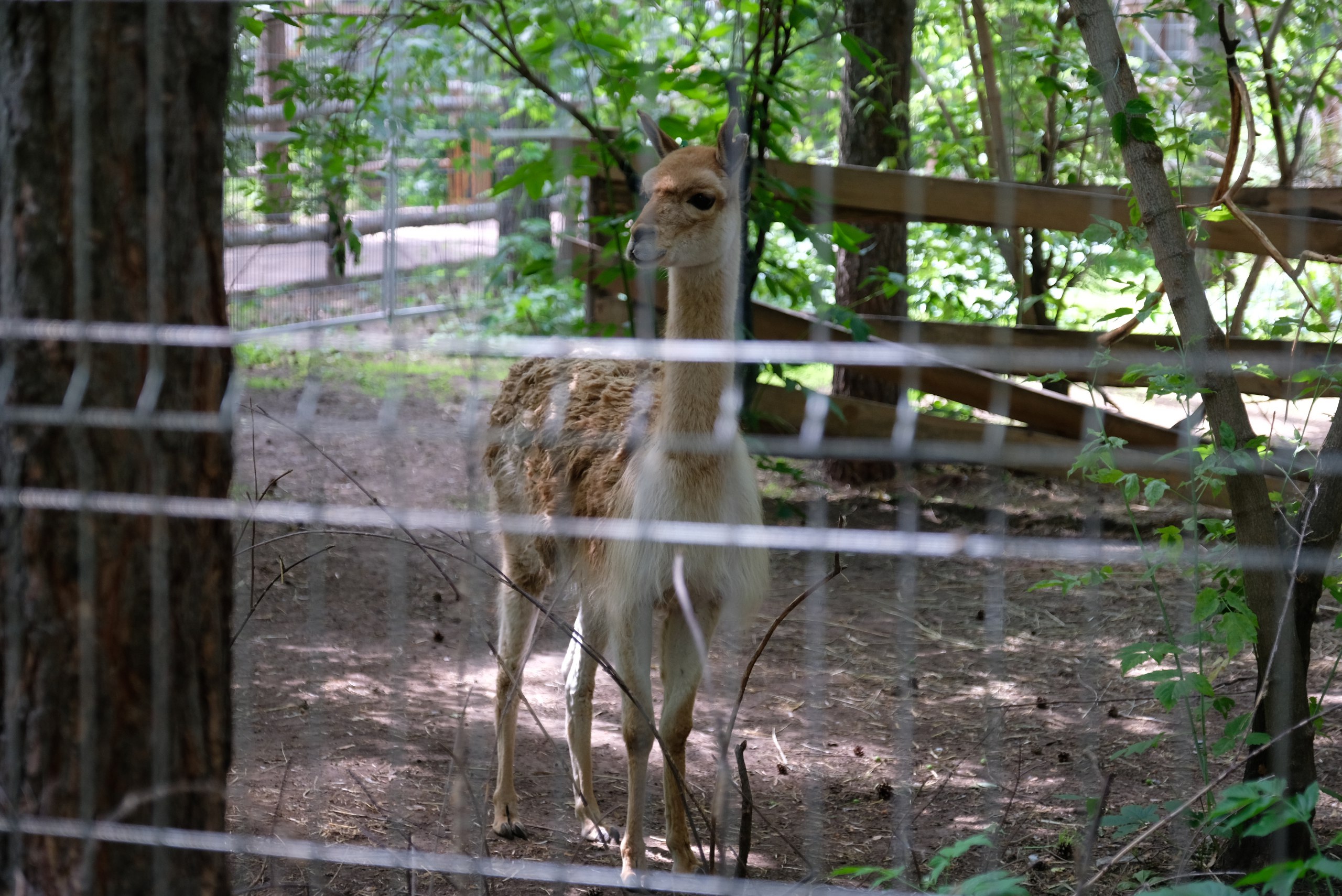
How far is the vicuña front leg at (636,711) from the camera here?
10.9ft

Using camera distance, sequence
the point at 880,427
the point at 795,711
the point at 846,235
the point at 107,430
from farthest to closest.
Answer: the point at 880,427 < the point at 846,235 < the point at 795,711 < the point at 107,430

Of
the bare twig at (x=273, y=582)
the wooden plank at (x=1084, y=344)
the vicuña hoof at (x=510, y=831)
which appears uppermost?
the wooden plank at (x=1084, y=344)

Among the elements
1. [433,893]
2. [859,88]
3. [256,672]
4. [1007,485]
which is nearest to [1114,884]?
[433,893]

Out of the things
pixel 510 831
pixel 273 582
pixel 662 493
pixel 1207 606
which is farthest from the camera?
pixel 510 831

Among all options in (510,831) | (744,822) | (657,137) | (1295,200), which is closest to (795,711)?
(510,831)

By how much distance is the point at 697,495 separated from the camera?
3225mm

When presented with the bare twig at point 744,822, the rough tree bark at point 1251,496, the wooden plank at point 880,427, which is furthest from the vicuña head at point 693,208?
the wooden plank at point 880,427

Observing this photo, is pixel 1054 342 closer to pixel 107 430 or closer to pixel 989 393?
pixel 989 393

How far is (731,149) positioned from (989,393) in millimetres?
2818

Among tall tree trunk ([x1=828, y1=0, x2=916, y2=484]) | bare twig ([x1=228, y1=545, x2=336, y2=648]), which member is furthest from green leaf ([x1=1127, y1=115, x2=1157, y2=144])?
tall tree trunk ([x1=828, y1=0, x2=916, y2=484])

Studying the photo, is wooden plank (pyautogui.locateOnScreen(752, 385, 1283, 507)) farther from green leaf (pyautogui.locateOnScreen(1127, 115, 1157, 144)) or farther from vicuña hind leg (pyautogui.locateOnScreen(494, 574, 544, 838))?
green leaf (pyautogui.locateOnScreen(1127, 115, 1157, 144))

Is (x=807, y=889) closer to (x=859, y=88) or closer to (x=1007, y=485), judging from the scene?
(x=1007, y=485)

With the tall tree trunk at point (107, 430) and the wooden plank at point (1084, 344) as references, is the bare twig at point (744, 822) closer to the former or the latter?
the tall tree trunk at point (107, 430)

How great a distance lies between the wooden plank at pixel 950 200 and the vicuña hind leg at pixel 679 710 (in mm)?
2835
